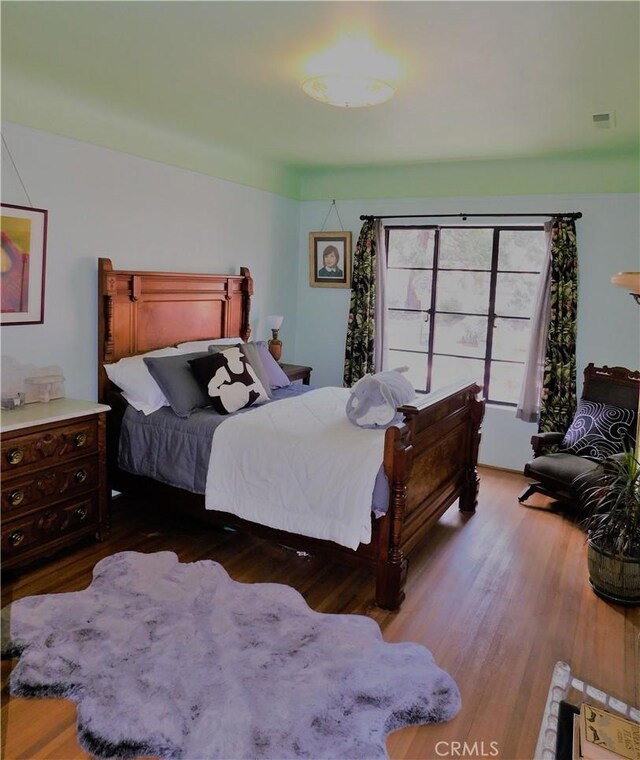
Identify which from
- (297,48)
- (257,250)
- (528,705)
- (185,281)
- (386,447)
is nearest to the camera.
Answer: (528,705)

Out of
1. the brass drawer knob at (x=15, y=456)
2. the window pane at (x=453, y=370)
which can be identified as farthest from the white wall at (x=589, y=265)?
the brass drawer knob at (x=15, y=456)

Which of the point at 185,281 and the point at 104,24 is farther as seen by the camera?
the point at 185,281

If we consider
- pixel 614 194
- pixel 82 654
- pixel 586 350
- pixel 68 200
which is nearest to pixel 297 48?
pixel 68 200

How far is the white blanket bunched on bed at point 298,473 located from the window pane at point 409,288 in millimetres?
2420

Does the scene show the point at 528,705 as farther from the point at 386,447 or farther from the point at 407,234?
the point at 407,234

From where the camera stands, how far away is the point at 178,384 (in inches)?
143

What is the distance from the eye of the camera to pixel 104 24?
2.45m

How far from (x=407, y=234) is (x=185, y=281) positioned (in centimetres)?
225

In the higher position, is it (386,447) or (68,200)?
(68,200)

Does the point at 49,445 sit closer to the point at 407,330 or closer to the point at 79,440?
the point at 79,440

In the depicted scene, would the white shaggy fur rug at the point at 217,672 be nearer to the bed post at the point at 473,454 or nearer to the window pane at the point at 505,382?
the bed post at the point at 473,454

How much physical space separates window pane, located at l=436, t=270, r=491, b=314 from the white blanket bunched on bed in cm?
237

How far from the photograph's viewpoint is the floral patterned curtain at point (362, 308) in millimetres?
5508

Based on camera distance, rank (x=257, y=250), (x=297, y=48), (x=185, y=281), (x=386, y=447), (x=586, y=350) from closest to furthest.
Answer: (x=297, y=48), (x=386, y=447), (x=185, y=281), (x=586, y=350), (x=257, y=250)
